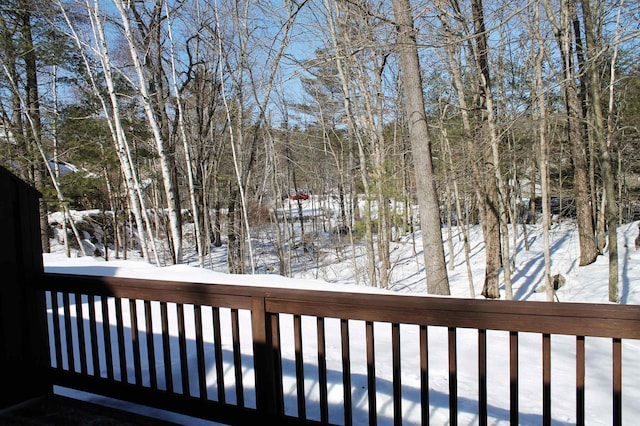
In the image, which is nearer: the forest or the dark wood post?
the dark wood post

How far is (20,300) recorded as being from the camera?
2.60 meters

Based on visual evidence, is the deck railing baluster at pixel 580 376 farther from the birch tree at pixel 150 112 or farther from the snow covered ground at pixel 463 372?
the birch tree at pixel 150 112

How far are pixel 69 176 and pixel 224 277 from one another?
10401 mm

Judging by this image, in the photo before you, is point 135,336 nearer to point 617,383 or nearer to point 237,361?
point 237,361

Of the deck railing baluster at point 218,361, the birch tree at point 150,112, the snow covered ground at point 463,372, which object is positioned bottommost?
the snow covered ground at point 463,372

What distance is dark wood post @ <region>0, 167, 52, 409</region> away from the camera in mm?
2520

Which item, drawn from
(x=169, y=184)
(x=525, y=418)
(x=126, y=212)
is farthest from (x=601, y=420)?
(x=126, y=212)

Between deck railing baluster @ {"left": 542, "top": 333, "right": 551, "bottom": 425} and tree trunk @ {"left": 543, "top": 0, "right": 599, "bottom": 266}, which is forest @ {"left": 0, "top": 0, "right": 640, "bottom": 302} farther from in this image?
deck railing baluster @ {"left": 542, "top": 333, "right": 551, "bottom": 425}

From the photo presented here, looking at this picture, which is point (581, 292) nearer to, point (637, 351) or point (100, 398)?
point (637, 351)

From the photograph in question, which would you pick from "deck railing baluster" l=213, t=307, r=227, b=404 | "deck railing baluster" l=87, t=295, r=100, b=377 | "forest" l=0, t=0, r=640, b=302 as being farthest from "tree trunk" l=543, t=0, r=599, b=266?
"deck railing baluster" l=87, t=295, r=100, b=377

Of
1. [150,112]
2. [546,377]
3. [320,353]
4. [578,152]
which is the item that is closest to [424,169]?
[320,353]

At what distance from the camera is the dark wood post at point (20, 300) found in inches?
99.2

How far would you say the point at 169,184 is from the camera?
36.2 feet

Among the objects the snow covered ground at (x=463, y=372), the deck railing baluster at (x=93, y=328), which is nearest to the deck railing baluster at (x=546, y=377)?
the snow covered ground at (x=463, y=372)
